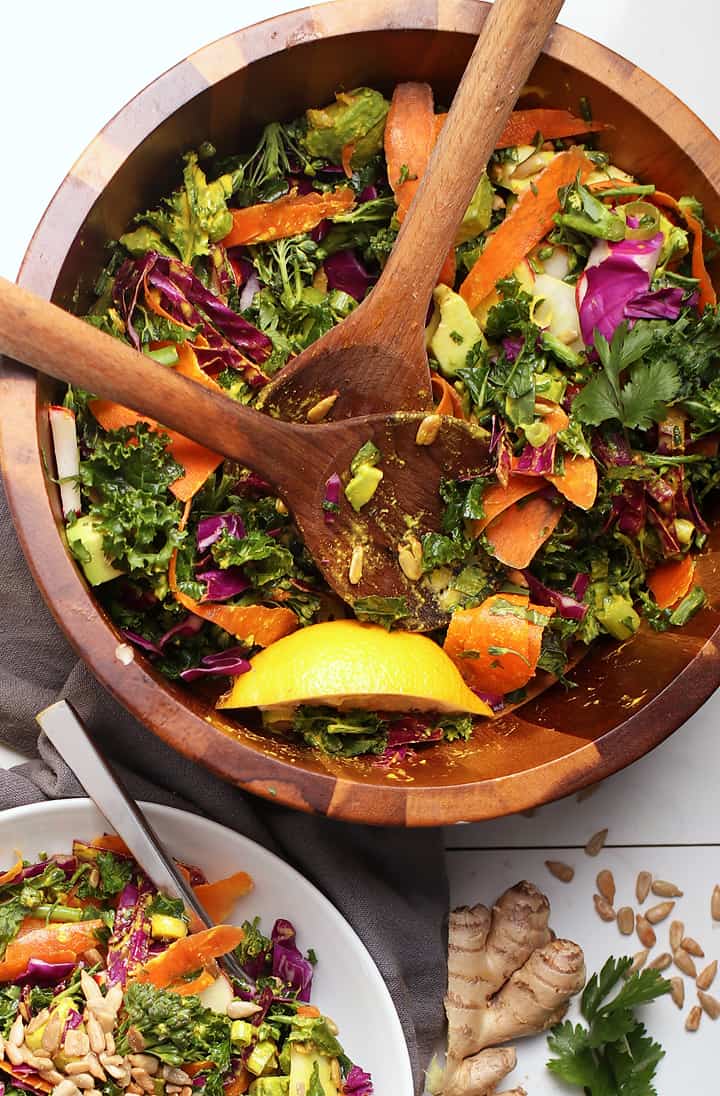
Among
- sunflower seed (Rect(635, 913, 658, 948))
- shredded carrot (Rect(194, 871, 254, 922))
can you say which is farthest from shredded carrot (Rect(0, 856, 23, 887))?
sunflower seed (Rect(635, 913, 658, 948))

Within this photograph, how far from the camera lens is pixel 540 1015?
2.46 meters

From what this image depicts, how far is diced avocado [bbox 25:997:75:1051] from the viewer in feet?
7.27

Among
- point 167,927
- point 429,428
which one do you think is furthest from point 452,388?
point 167,927

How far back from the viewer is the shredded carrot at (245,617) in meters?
2.07

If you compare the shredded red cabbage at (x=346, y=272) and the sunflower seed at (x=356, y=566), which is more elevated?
the shredded red cabbage at (x=346, y=272)

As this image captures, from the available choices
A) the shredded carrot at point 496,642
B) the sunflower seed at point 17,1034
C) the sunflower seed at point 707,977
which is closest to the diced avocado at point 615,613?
the shredded carrot at point 496,642

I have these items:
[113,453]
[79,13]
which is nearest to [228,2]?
[79,13]

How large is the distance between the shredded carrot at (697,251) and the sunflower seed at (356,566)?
848 millimetres

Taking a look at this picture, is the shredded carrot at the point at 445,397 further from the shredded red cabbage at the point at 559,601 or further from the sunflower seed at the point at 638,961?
the sunflower seed at the point at 638,961

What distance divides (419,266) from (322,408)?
12.6 inches

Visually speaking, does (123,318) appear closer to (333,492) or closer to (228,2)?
(333,492)

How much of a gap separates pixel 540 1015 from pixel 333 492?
4.22ft

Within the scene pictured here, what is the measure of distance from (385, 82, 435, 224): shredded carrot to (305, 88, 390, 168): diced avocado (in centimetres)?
3

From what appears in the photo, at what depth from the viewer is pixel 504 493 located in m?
2.16
